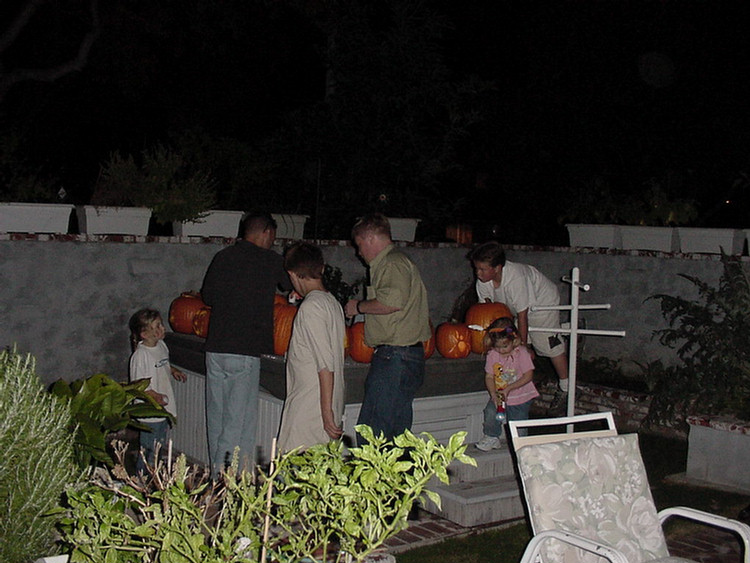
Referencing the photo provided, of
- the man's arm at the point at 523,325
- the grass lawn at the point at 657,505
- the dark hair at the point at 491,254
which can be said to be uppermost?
the dark hair at the point at 491,254

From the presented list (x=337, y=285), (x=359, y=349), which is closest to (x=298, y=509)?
(x=359, y=349)

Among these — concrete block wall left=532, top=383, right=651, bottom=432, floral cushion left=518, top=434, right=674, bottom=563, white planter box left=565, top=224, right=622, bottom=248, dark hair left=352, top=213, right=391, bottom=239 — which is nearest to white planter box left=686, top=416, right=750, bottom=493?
concrete block wall left=532, top=383, right=651, bottom=432

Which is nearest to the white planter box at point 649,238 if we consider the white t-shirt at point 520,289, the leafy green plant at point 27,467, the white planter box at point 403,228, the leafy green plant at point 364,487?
the white planter box at point 403,228

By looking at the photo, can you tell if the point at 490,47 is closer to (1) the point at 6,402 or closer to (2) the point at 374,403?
(2) the point at 374,403

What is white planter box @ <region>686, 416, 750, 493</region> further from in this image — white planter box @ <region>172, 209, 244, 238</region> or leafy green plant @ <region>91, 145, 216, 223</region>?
leafy green plant @ <region>91, 145, 216, 223</region>

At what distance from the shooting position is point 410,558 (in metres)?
4.24

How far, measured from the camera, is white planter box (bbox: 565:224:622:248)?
9.27 m

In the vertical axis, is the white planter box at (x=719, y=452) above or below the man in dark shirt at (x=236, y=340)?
below

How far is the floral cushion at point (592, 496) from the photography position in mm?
3219

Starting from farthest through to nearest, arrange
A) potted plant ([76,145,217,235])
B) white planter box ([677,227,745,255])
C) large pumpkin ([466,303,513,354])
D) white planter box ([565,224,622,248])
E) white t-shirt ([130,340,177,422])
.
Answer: white planter box ([565,224,622,248]), white planter box ([677,227,745,255]), potted plant ([76,145,217,235]), large pumpkin ([466,303,513,354]), white t-shirt ([130,340,177,422])

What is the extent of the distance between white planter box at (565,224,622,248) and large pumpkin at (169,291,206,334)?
5.16 meters

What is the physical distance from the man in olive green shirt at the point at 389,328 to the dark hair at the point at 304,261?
0.47 meters

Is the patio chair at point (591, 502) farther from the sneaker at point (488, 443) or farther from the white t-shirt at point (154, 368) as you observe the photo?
the white t-shirt at point (154, 368)

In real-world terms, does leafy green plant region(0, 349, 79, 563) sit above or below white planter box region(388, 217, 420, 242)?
below
